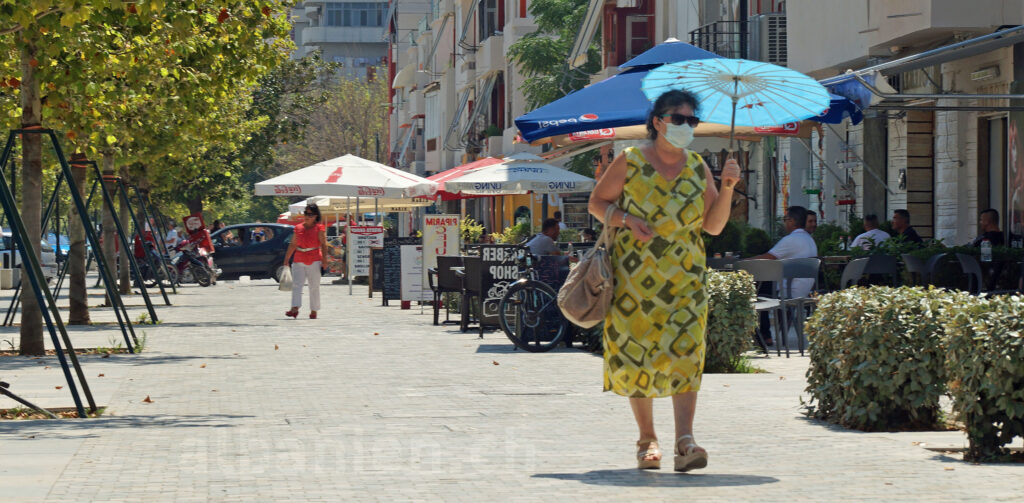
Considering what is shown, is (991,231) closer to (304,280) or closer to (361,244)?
(304,280)

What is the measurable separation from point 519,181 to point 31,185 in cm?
1086

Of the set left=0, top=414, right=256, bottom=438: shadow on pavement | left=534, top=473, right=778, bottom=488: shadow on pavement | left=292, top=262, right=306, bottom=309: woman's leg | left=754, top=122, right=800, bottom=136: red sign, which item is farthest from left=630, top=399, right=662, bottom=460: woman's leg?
left=292, top=262, right=306, bottom=309: woman's leg

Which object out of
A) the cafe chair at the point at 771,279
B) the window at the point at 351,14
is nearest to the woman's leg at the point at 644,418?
the cafe chair at the point at 771,279

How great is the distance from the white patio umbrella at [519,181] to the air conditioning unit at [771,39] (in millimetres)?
3372

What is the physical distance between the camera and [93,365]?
48.0 feet

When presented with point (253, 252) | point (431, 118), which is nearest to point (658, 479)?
point (253, 252)

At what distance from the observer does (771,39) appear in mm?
25922

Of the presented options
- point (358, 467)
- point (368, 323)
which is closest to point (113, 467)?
point (358, 467)

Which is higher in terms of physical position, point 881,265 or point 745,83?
point 745,83

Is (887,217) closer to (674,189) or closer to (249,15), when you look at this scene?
(249,15)

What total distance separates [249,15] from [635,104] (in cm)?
420

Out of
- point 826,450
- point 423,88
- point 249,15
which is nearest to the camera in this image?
point 826,450

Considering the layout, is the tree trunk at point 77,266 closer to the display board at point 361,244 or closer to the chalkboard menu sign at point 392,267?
the chalkboard menu sign at point 392,267

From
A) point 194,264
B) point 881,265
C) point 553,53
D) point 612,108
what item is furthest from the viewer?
point 553,53
